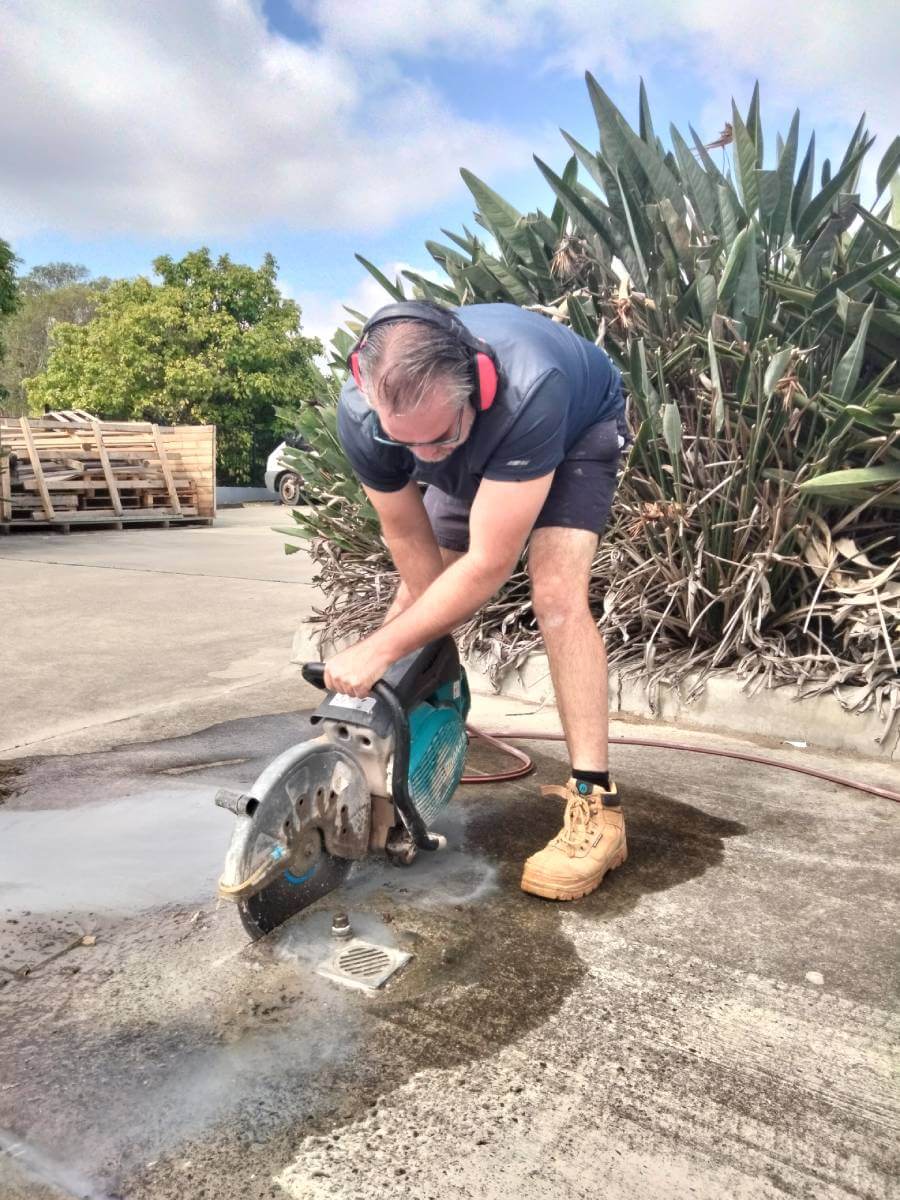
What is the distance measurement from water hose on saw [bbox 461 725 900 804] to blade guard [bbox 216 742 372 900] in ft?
3.16

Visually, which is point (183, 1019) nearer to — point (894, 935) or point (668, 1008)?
point (668, 1008)

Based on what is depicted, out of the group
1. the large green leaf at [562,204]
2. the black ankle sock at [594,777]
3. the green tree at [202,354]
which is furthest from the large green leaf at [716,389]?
the green tree at [202,354]

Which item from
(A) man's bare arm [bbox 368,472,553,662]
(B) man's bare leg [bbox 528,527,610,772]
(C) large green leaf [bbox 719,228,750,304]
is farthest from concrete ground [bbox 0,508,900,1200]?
(C) large green leaf [bbox 719,228,750,304]

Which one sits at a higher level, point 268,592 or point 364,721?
point 364,721

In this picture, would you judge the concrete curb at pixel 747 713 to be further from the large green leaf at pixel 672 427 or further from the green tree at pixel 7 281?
the green tree at pixel 7 281

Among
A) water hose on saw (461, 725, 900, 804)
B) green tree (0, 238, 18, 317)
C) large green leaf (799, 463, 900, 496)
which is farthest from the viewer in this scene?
green tree (0, 238, 18, 317)

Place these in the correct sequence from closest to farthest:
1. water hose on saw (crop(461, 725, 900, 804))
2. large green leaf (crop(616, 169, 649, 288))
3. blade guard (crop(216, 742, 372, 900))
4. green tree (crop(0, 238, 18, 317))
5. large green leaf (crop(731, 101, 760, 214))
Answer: blade guard (crop(216, 742, 372, 900)), water hose on saw (crop(461, 725, 900, 804)), large green leaf (crop(731, 101, 760, 214)), large green leaf (crop(616, 169, 649, 288)), green tree (crop(0, 238, 18, 317))

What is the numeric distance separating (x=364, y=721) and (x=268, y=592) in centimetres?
526

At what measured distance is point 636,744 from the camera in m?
3.34

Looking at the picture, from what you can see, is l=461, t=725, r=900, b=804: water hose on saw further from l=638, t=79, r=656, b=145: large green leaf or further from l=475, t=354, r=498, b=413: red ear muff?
l=638, t=79, r=656, b=145: large green leaf

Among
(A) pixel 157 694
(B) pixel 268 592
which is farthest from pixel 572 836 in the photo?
(B) pixel 268 592

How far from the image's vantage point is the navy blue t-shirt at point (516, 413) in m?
1.97

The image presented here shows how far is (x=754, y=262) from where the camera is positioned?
350 centimetres

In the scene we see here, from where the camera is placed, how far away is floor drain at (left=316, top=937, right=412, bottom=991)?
179 cm
